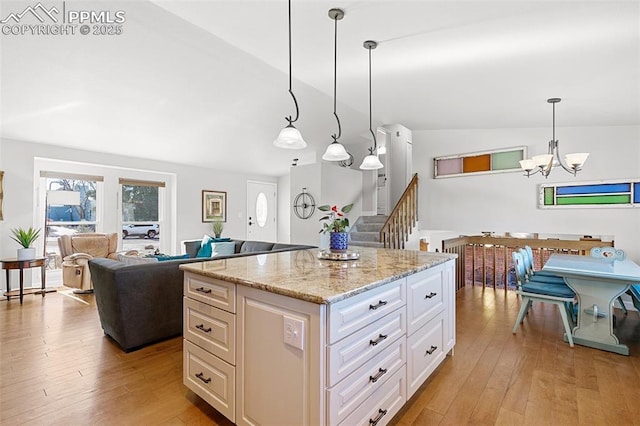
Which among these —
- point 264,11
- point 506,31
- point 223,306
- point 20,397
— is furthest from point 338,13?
point 20,397

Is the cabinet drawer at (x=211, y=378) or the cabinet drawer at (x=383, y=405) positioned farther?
the cabinet drawer at (x=211, y=378)

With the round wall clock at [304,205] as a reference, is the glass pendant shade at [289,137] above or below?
above

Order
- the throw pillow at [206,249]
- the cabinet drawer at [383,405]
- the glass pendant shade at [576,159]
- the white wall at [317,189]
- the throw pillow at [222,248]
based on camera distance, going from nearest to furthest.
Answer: the cabinet drawer at [383,405], the glass pendant shade at [576,159], the throw pillow at [222,248], the throw pillow at [206,249], the white wall at [317,189]

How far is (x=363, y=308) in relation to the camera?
1.55 metres

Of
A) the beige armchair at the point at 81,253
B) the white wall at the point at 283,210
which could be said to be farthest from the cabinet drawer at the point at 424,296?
the white wall at the point at 283,210

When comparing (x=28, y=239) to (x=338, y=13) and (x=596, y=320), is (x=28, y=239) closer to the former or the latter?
(x=338, y=13)

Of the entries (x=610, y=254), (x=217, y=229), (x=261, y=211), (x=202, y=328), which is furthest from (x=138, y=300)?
(x=261, y=211)

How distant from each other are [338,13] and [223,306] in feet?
6.91

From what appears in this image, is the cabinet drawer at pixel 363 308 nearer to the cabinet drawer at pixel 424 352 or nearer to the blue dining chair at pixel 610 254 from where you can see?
the cabinet drawer at pixel 424 352

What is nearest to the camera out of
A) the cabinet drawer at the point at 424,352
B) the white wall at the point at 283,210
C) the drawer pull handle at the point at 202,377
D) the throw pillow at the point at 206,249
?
the drawer pull handle at the point at 202,377

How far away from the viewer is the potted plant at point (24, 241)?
423 cm

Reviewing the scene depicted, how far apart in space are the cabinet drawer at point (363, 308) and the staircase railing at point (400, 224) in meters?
3.13

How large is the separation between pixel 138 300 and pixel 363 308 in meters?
2.33

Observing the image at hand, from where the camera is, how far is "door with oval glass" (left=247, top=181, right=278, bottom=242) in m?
8.17
